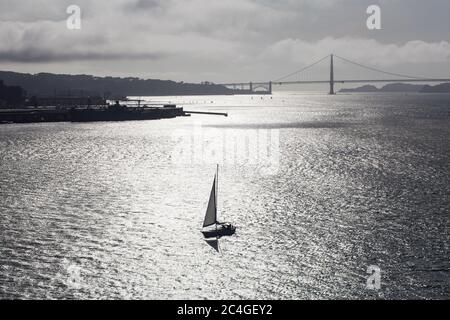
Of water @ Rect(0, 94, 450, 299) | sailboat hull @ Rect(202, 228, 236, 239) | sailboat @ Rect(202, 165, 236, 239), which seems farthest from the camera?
sailboat @ Rect(202, 165, 236, 239)

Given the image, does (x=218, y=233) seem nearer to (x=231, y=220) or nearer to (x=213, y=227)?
(x=213, y=227)

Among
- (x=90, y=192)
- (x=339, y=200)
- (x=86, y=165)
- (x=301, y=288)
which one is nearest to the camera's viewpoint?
(x=301, y=288)

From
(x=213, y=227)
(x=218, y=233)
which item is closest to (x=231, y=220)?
(x=213, y=227)

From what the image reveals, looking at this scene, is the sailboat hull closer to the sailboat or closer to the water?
the sailboat

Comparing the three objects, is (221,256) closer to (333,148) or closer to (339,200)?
(339,200)

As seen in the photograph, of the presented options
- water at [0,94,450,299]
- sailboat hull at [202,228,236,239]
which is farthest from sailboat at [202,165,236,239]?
water at [0,94,450,299]

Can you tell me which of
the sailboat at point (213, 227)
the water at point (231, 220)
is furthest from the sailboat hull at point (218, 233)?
the water at point (231, 220)

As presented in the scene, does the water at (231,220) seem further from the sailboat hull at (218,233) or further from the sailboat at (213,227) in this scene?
the sailboat at (213,227)
